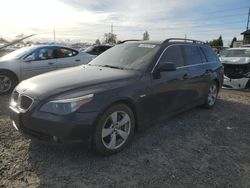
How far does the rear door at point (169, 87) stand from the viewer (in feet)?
14.4

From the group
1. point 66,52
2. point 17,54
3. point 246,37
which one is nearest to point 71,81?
point 17,54

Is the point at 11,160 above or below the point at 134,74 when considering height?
below

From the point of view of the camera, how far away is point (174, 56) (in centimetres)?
499

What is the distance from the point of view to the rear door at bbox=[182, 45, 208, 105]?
5.41 meters

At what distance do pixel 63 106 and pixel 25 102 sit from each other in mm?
626

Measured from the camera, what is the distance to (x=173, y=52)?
16.3ft

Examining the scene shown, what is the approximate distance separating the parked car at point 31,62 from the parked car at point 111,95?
11.6ft

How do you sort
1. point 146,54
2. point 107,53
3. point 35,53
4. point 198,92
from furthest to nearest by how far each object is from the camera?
point 35,53
point 198,92
point 107,53
point 146,54

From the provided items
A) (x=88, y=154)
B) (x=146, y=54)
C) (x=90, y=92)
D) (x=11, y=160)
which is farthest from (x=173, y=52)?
(x=11, y=160)

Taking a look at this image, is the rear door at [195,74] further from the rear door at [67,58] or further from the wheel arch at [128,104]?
the rear door at [67,58]

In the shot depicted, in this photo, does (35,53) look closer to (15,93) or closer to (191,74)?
(15,93)

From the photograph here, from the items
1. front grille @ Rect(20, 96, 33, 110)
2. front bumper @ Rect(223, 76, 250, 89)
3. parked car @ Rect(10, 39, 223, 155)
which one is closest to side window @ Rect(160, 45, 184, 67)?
parked car @ Rect(10, 39, 223, 155)

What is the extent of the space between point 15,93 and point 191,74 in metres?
3.36

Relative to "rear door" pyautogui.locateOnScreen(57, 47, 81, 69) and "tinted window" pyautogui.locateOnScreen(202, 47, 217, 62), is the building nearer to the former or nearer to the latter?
"rear door" pyautogui.locateOnScreen(57, 47, 81, 69)
